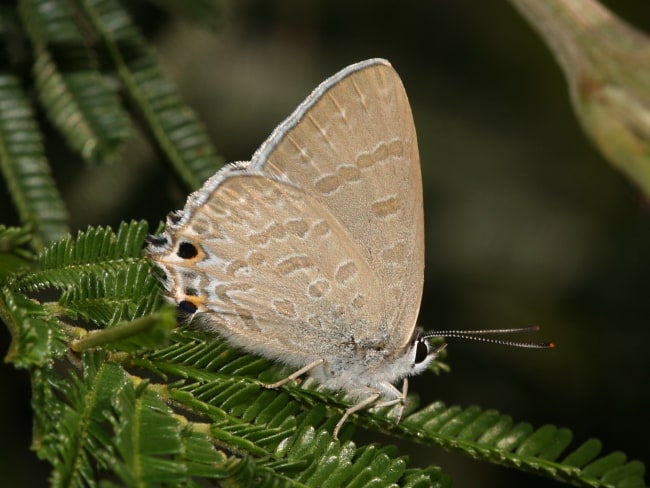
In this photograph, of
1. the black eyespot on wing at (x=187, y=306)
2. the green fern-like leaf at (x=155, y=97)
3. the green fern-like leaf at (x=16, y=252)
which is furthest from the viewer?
the green fern-like leaf at (x=155, y=97)

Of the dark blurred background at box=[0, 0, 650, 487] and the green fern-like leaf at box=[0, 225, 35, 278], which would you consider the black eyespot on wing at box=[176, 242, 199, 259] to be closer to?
the green fern-like leaf at box=[0, 225, 35, 278]

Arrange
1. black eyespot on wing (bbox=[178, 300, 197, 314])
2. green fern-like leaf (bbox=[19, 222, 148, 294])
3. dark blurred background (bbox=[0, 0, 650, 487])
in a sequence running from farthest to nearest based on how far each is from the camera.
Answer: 1. dark blurred background (bbox=[0, 0, 650, 487])
2. black eyespot on wing (bbox=[178, 300, 197, 314])
3. green fern-like leaf (bbox=[19, 222, 148, 294])

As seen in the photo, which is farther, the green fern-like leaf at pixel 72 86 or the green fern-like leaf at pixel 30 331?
the green fern-like leaf at pixel 72 86

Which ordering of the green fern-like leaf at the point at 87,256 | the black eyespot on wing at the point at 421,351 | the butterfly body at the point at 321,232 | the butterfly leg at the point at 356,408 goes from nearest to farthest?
the green fern-like leaf at the point at 87,256, the butterfly leg at the point at 356,408, the butterfly body at the point at 321,232, the black eyespot on wing at the point at 421,351

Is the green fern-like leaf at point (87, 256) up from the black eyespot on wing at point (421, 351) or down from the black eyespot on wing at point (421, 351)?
up

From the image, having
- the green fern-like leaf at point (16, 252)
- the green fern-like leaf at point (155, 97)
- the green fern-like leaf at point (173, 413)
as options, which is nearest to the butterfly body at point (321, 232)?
the green fern-like leaf at point (173, 413)

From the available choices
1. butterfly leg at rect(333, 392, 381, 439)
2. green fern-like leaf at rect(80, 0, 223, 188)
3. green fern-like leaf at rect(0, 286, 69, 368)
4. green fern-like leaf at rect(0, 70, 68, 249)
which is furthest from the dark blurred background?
green fern-like leaf at rect(0, 286, 69, 368)

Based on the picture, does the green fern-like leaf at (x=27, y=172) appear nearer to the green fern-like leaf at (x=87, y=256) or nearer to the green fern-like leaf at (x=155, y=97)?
the green fern-like leaf at (x=155, y=97)
